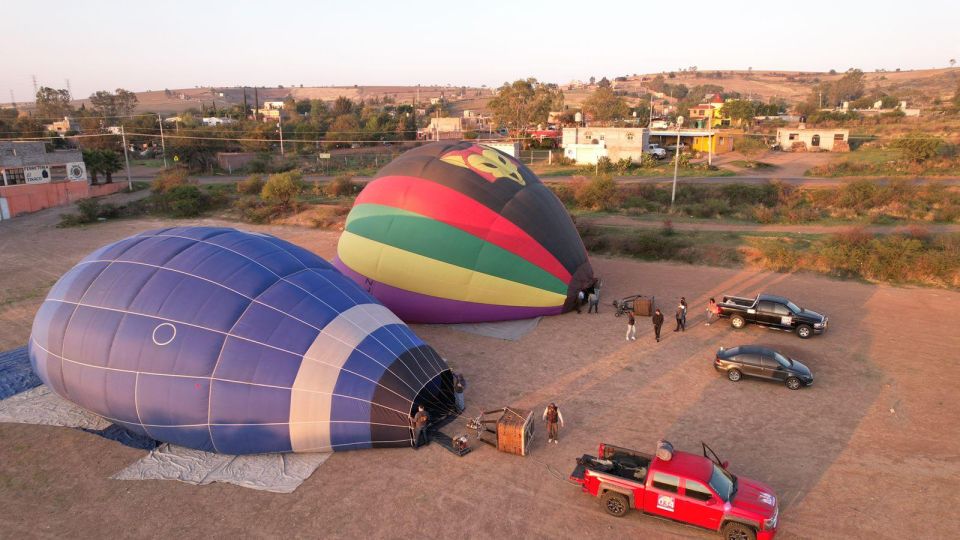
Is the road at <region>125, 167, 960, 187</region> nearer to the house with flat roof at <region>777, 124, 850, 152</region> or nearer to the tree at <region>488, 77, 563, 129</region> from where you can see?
the house with flat roof at <region>777, 124, 850, 152</region>

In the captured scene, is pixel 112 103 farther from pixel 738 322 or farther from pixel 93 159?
pixel 738 322

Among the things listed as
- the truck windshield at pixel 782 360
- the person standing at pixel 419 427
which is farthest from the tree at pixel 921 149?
the person standing at pixel 419 427

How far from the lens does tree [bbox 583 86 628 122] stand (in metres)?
95.8

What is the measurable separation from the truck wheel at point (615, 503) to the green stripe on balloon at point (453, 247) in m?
8.02

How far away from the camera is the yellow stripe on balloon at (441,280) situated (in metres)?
16.7

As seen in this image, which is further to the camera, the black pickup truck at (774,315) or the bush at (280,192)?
the bush at (280,192)

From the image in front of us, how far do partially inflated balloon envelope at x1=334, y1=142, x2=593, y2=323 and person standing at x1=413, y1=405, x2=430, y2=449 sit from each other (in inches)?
231

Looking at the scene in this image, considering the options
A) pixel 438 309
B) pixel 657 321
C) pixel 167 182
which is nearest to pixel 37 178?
pixel 167 182

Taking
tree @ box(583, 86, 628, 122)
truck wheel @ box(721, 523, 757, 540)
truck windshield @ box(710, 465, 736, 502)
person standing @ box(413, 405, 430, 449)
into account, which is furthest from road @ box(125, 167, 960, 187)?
tree @ box(583, 86, 628, 122)

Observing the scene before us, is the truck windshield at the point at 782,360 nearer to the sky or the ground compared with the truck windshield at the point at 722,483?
nearer to the sky

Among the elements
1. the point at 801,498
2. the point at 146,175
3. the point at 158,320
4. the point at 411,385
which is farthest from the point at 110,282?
the point at 146,175

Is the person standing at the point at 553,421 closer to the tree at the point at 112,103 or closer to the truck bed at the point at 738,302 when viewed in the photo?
the truck bed at the point at 738,302

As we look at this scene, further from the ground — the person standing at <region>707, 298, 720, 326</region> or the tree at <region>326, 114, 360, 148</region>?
the tree at <region>326, 114, 360, 148</region>

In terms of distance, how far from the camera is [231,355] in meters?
10.3
